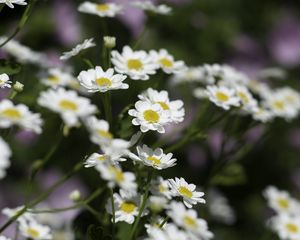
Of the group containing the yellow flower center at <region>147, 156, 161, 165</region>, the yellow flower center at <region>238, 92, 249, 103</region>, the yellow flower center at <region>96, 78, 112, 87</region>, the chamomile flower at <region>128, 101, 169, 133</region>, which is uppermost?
the yellow flower center at <region>96, 78, 112, 87</region>

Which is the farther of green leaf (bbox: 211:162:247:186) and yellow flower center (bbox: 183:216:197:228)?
green leaf (bbox: 211:162:247:186)

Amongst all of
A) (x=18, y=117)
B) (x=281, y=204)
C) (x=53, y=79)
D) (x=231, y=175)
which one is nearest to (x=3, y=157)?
(x=18, y=117)

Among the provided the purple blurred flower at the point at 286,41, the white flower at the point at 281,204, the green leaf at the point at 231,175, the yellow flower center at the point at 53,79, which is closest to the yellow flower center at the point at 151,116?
the yellow flower center at the point at 53,79

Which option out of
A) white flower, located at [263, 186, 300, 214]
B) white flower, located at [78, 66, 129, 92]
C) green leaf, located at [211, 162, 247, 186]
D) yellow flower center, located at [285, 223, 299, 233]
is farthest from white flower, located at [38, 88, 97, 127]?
white flower, located at [263, 186, 300, 214]

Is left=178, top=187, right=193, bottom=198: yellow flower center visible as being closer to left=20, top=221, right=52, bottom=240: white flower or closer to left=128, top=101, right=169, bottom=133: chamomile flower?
left=128, top=101, right=169, bottom=133: chamomile flower

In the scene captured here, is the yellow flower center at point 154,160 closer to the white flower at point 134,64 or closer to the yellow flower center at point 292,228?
the white flower at point 134,64

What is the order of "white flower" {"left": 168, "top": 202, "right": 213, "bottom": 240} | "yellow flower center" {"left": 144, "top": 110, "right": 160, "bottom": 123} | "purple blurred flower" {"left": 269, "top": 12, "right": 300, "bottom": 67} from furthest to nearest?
"purple blurred flower" {"left": 269, "top": 12, "right": 300, "bottom": 67}
"yellow flower center" {"left": 144, "top": 110, "right": 160, "bottom": 123}
"white flower" {"left": 168, "top": 202, "right": 213, "bottom": 240}
